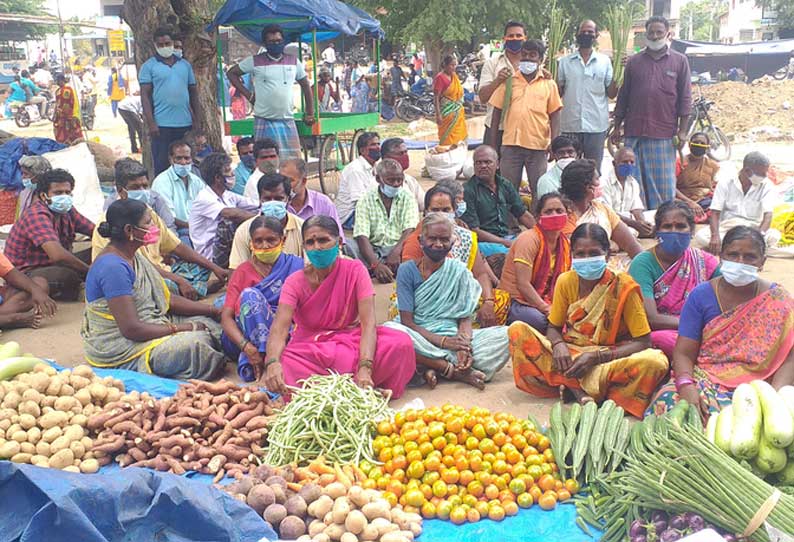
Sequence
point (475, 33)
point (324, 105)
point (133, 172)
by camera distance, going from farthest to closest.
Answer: point (475, 33) < point (324, 105) < point (133, 172)

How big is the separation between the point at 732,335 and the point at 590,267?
779 mm

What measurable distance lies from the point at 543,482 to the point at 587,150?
17.6ft

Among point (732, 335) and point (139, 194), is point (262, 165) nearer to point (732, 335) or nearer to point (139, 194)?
point (139, 194)

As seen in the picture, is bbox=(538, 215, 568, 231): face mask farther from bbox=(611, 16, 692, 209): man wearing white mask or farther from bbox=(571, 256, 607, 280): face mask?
bbox=(611, 16, 692, 209): man wearing white mask

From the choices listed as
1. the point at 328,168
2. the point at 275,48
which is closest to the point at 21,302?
the point at 275,48

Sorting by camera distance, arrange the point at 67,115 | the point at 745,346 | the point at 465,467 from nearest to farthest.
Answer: the point at 465,467
the point at 745,346
the point at 67,115

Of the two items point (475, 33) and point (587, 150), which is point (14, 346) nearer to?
point (587, 150)

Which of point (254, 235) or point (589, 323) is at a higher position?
point (254, 235)

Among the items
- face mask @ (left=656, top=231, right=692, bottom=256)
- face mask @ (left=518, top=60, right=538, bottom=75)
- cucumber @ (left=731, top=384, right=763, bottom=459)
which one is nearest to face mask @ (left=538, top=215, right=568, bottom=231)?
face mask @ (left=656, top=231, right=692, bottom=256)

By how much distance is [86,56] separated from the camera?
42.2m

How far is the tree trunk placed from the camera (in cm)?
866

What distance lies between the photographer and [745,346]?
12.5ft

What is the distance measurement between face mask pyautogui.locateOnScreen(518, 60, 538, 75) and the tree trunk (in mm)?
3630

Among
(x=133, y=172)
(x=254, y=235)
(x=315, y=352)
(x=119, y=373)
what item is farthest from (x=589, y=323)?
(x=133, y=172)
